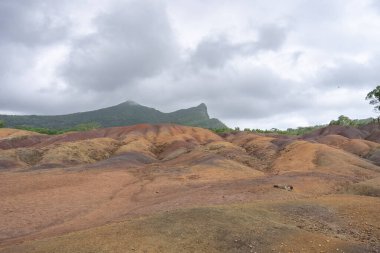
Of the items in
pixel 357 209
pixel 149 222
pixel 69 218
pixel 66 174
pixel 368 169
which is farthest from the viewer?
pixel 368 169

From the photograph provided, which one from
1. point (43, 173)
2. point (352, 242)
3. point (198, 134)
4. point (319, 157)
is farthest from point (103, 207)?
point (198, 134)

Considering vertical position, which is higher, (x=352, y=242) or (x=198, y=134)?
(x=198, y=134)

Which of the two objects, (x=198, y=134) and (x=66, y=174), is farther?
(x=198, y=134)

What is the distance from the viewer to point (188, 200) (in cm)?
2970

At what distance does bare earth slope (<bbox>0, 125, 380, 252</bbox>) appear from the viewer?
1795cm

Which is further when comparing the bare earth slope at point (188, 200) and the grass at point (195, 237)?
the bare earth slope at point (188, 200)

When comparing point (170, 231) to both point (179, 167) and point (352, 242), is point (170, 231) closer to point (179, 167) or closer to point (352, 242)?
point (352, 242)

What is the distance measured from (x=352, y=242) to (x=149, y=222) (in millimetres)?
9263

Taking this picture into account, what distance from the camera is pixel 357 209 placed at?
78.8ft

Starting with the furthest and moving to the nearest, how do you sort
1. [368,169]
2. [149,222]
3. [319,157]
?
[319,157]
[368,169]
[149,222]

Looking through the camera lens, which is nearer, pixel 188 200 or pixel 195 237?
pixel 195 237

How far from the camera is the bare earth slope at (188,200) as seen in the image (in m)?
18.0

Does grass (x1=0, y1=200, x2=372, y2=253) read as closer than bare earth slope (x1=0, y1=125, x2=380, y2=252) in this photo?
Yes

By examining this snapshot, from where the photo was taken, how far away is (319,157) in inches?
2012
